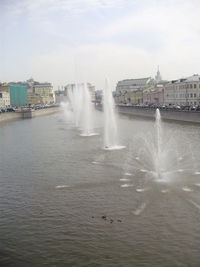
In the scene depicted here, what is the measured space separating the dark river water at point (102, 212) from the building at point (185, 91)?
53532 millimetres

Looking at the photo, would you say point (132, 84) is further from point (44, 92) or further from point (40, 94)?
point (40, 94)

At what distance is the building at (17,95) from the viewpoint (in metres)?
122

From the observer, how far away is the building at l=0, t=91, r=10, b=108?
111 m

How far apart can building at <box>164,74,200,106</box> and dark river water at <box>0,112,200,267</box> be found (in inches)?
2108

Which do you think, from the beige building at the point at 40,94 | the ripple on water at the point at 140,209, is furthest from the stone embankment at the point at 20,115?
the ripple on water at the point at 140,209

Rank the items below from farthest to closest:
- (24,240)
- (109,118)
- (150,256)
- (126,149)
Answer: (109,118), (126,149), (24,240), (150,256)

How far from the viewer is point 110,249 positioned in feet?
34.4

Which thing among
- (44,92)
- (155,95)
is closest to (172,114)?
(155,95)

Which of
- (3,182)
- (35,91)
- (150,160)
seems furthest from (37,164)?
(35,91)

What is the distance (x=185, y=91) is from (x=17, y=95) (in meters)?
64.4

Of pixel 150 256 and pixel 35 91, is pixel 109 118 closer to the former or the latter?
pixel 150 256

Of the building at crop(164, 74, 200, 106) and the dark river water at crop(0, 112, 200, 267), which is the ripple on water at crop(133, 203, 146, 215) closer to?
the dark river water at crop(0, 112, 200, 267)

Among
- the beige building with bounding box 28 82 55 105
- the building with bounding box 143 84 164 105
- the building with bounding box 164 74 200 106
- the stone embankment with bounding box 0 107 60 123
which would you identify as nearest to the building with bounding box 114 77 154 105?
the building with bounding box 143 84 164 105

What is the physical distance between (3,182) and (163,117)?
144 feet
